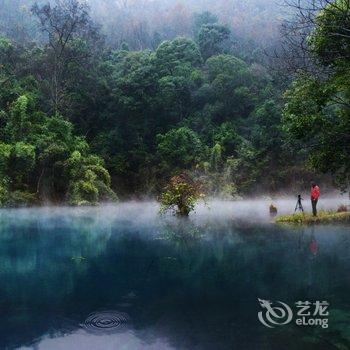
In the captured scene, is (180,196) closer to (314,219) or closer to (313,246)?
(314,219)

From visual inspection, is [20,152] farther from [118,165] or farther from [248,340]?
[248,340]

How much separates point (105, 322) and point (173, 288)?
5.98 feet

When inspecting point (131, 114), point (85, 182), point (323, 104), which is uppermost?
point (131, 114)

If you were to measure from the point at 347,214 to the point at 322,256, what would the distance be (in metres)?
7.33

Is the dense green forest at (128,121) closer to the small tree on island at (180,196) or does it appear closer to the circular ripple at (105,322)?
the small tree on island at (180,196)

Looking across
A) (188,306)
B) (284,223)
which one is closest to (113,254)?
(188,306)

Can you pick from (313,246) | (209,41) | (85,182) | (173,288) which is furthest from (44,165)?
(209,41)

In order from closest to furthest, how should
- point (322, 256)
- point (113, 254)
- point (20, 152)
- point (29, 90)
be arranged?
point (322, 256) < point (113, 254) < point (20, 152) < point (29, 90)

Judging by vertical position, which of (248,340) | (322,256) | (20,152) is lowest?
(248,340)

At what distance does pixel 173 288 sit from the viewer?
7.93 metres

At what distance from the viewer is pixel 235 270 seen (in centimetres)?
906

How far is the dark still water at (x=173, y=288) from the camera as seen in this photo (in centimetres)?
583

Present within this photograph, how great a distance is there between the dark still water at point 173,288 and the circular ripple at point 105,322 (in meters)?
0.02

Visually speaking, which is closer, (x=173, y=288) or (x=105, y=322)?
(x=105, y=322)
